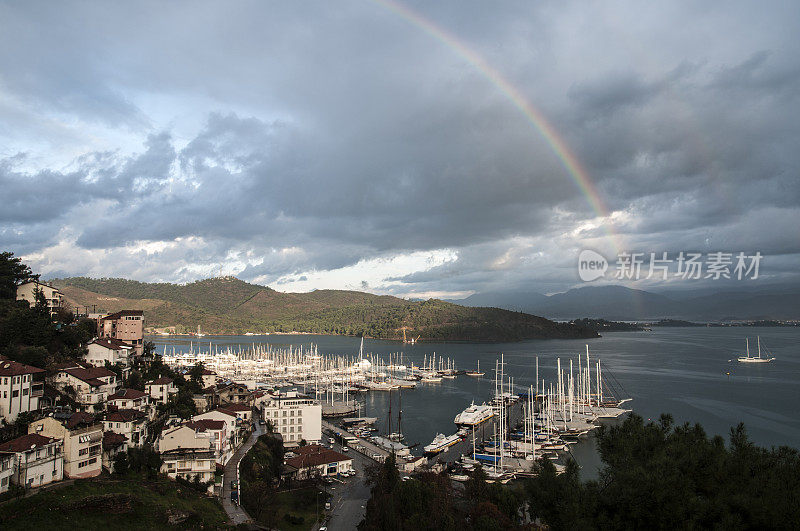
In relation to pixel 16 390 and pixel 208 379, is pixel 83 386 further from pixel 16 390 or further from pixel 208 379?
pixel 208 379

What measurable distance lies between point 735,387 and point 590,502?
43.7 meters

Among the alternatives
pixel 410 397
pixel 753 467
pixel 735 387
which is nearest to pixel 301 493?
pixel 753 467

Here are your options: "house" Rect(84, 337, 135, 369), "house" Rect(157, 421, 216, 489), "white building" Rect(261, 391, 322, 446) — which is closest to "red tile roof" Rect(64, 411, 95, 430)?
"house" Rect(157, 421, 216, 489)

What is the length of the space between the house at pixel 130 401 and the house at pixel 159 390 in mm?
1009

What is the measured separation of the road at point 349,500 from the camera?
16203 millimetres

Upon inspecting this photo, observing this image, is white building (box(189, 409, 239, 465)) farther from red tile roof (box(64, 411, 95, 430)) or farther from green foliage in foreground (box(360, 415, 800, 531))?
green foliage in foreground (box(360, 415, 800, 531))

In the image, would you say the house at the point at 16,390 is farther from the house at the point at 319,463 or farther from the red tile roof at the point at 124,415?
the house at the point at 319,463

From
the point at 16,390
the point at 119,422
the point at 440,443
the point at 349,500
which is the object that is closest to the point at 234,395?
the point at 440,443

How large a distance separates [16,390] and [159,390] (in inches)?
269

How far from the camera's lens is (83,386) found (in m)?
18.8

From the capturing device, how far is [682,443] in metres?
11.1

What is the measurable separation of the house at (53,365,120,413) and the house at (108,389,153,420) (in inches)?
13.4

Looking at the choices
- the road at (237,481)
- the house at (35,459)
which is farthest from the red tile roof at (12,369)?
the road at (237,481)

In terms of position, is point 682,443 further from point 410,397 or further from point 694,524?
point 410,397
